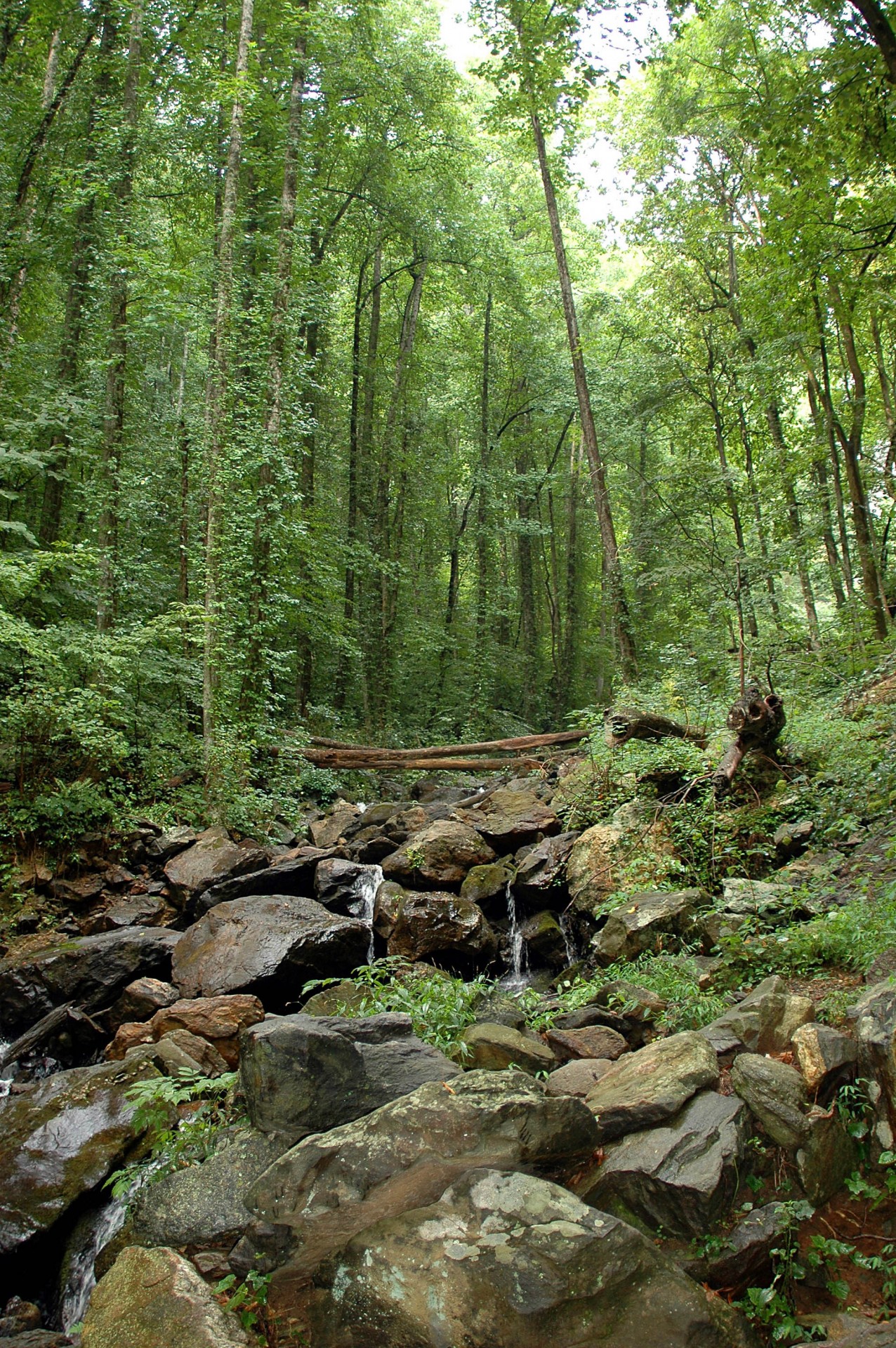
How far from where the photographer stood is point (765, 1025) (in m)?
4.19

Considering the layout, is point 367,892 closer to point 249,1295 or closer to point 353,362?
point 249,1295

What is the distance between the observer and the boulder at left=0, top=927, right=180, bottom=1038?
287 inches

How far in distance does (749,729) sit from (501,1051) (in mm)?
4457

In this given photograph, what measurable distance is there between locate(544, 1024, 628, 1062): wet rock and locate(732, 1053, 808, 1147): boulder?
137 cm

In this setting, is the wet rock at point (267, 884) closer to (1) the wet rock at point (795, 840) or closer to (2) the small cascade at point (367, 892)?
(2) the small cascade at point (367, 892)

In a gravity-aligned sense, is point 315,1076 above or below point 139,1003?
above

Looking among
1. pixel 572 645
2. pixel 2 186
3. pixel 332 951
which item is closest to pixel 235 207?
pixel 2 186

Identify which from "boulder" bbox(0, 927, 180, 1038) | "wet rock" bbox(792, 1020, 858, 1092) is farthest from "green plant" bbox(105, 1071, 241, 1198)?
"wet rock" bbox(792, 1020, 858, 1092)

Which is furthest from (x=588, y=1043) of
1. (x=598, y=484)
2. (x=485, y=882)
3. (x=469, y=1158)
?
(x=598, y=484)

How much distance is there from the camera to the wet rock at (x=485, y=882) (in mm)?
9375

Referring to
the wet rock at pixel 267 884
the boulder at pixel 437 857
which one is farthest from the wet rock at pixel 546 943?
the wet rock at pixel 267 884

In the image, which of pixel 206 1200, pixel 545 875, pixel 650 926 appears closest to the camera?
pixel 206 1200

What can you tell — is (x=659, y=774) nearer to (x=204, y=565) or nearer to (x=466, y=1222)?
(x=466, y=1222)

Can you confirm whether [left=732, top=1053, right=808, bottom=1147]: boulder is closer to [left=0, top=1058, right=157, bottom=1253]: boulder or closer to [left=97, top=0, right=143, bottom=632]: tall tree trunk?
[left=0, top=1058, right=157, bottom=1253]: boulder
